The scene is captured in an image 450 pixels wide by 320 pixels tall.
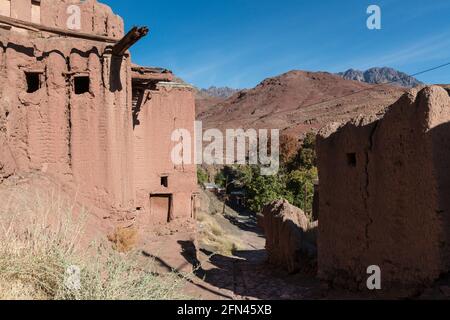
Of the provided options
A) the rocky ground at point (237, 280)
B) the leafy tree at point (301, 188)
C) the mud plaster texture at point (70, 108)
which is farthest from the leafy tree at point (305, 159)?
the mud plaster texture at point (70, 108)

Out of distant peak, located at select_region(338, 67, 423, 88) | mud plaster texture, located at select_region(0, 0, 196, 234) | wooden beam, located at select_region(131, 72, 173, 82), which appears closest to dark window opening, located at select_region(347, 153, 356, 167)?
Result: mud plaster texture, located at select_region(0, 0, 196, 234)

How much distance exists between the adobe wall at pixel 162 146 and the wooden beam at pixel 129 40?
3479 mm

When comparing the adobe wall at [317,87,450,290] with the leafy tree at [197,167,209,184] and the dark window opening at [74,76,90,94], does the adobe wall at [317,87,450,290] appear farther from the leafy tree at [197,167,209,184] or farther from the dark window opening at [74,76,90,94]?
the leafy tree at [197,167,209,184]

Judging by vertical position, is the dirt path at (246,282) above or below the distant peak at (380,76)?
below

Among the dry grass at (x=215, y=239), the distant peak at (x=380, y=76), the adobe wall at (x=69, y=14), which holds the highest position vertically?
the distant peak at (x=380, y=76)

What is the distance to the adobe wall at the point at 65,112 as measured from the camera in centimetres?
931

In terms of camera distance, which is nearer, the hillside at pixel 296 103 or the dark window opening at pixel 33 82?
the dark window opening at pixel 33 82

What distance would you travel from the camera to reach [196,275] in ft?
38.3

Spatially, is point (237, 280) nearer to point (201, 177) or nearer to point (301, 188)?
point (301, 188)

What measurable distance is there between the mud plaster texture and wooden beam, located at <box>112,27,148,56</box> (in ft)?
0.93

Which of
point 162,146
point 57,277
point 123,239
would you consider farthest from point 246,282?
point 57,277

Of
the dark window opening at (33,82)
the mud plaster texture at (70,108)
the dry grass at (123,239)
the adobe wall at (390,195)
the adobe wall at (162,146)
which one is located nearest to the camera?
the adobe wall at (390,195)

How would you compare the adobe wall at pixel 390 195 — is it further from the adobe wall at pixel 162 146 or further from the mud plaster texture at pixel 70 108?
the adobe wall at pixel 162 146
